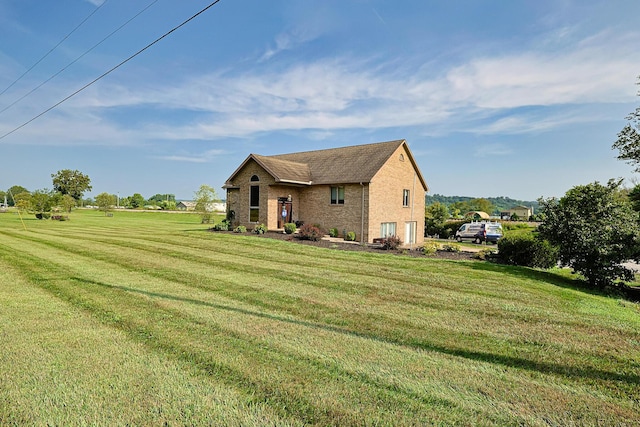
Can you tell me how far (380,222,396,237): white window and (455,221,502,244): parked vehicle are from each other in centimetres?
1078

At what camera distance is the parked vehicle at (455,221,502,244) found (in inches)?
1204

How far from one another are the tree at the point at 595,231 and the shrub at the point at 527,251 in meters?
1.64

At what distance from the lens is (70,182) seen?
9412 cm

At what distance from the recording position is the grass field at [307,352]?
3.59m

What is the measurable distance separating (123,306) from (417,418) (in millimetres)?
6177

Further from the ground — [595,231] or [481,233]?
[595,231]

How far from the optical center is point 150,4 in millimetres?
10266

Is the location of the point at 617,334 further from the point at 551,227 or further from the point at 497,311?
the point at 551,227

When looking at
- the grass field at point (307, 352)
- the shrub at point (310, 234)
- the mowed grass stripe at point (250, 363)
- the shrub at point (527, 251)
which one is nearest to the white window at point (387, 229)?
the shrub at point (310, 234)

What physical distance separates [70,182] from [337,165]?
9885 cm

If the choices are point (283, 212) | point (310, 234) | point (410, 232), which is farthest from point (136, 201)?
point (310, 234)

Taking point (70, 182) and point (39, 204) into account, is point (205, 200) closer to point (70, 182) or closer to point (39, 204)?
point (39, 204)

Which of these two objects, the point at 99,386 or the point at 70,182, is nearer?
the point at 99,386

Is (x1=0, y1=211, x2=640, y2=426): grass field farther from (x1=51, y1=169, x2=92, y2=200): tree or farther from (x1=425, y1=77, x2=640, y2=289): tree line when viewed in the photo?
(x1=51, y1=169, x2=92, y2=200): tree
